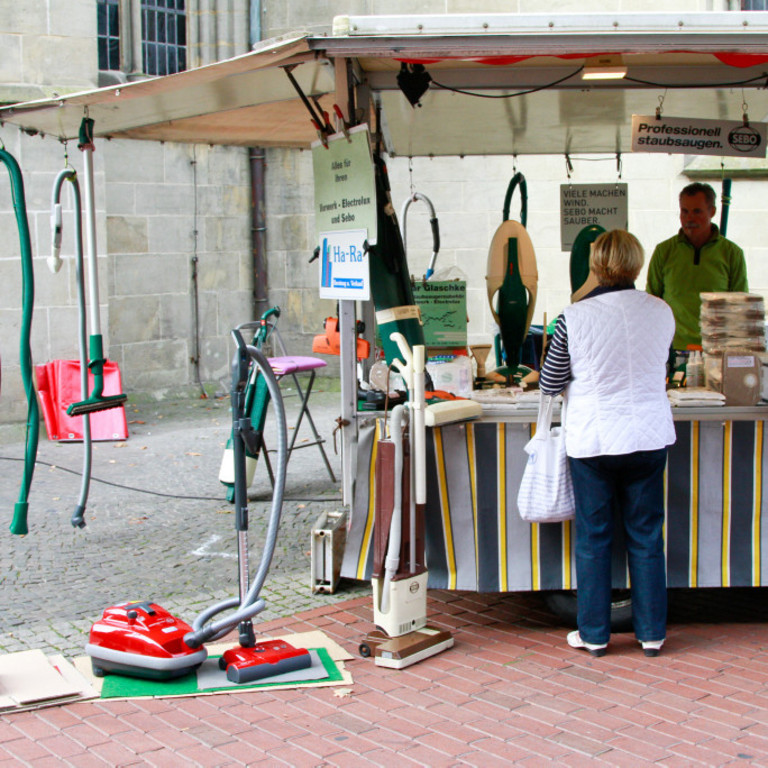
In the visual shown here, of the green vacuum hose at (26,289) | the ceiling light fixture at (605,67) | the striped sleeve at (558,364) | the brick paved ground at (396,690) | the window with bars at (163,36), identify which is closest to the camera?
the brick paved ground at (396,690)

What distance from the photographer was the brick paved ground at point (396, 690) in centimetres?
349

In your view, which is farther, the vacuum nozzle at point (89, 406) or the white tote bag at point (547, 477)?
the vacuum nozzle at point (89, 406)

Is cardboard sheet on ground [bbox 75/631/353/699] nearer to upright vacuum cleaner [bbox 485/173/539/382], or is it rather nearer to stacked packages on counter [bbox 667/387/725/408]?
stacked packages on counter [bbox 667/387/725/408]

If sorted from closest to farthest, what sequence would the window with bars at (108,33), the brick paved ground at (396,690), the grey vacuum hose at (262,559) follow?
the brick paved ground at (396,690) < the grey vacuum hose at (262,559) < the window with bars at (108,33)

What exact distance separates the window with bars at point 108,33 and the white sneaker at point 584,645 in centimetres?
969

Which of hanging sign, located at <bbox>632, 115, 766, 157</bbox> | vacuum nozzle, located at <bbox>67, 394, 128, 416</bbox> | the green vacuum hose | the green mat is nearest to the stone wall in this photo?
vacuum nozzle, located at <bbox>67, 394, 128, 416</bbox>

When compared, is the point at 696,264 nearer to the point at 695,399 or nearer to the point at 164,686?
the point at 695,399

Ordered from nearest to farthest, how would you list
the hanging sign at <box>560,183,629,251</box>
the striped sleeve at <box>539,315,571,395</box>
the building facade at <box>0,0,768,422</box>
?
the striped sleeve at <box>539,315,571,395</box>
the hanging sign at <box>560,183,629,251</box>
the building facade at <box>0,0,768,422</box>

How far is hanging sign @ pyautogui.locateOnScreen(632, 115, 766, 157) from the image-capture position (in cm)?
579

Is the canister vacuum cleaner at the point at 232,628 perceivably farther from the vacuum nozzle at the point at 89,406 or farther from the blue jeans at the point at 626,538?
the vacuum nozzle at the point at 89,406

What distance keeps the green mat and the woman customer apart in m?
1.14

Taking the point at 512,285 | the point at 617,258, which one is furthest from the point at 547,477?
the point at 512,285

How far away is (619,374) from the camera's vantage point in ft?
13.6

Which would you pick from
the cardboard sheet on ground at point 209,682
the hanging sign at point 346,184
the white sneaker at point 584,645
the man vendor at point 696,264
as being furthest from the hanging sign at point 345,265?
the man vendor at point 696,264
